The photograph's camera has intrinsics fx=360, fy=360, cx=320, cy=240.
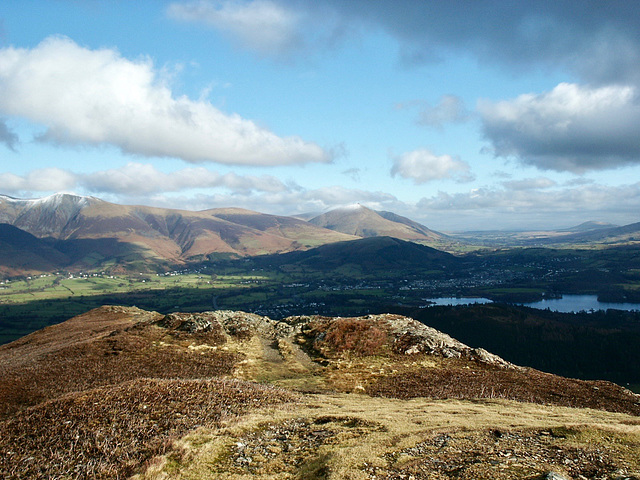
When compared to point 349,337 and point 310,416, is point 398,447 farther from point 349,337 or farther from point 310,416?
point 349,337

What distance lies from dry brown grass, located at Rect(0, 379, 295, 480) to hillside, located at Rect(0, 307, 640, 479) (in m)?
0.08

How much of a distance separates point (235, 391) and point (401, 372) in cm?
1928

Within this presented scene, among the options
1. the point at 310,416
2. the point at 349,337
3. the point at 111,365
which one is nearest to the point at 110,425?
the point at 310,416

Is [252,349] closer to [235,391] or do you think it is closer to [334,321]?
[334,321]

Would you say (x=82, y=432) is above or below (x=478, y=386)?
above

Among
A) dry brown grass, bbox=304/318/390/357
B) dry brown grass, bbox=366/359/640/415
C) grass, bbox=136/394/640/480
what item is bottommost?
dry brown grass, bbox=366/359/640/415

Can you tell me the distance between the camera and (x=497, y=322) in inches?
6004

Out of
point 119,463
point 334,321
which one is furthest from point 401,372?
point 119,463

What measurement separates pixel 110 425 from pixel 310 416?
34.8 ft

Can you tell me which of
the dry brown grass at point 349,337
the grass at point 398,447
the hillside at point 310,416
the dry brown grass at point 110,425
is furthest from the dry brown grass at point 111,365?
the grass at point 398,447

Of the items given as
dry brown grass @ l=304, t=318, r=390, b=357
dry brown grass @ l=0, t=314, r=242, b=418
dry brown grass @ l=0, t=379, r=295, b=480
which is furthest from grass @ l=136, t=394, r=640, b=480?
dry brown grass @ l=304, t=318, r=390, b=357

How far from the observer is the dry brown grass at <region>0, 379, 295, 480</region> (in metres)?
15.0

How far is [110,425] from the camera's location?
727 inches

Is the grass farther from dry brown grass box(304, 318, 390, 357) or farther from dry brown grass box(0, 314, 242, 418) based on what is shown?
dry brown grass box(304, 318, 390, 357)
